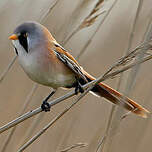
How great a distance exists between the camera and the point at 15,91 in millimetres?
2469

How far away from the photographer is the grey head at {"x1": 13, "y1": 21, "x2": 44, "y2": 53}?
1.80 m

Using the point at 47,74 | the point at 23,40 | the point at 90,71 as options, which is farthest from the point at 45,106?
the point at 90,71

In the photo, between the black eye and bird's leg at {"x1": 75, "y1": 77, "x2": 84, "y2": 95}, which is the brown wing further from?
the black eye

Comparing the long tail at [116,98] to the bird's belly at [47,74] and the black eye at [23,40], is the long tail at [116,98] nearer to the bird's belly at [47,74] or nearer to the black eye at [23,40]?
the bird's belly at [47,74]

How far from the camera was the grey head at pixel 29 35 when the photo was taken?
1797 mm

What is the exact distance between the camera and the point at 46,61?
1819 mm

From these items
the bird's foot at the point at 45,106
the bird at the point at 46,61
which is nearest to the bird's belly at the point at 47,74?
the bird at the point at 46,61

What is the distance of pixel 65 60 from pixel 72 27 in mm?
202

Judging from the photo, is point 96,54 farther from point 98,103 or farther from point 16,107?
point 16,107

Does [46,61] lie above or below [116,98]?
above

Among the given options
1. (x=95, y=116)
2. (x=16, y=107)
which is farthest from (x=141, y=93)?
(x=16, y=107)

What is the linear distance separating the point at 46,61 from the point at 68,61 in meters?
0.13

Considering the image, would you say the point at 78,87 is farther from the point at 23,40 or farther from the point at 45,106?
the point at 23,40

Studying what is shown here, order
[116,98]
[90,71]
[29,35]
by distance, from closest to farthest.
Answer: [116,98]
[29,35]
[90,71]
